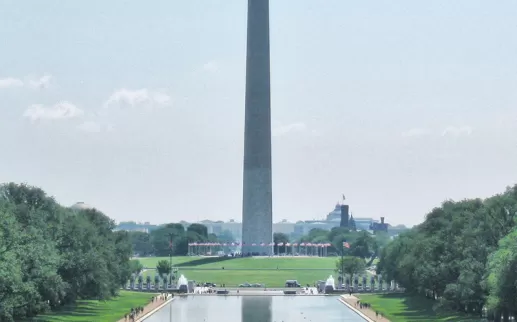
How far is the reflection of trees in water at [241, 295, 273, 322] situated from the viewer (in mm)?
81500

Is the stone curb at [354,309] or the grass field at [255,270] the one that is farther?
the grass field at [255,270]

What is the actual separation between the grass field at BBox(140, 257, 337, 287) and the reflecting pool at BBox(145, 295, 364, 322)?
23.4m

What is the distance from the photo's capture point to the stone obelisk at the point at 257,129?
159 metres

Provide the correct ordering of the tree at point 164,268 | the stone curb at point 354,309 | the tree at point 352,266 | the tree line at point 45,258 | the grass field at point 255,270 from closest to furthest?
the tree line at point 45,258
the stone curb at point 354,309
the tree at point 164,268
the tree at point 352,266
the grass field at point 255,270

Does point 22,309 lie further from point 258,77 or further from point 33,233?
point 258,77

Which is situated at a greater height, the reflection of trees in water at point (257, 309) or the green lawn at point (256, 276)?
the green lawn at point (256, 276)

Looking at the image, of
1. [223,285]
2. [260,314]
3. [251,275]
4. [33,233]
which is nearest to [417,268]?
[260,314]

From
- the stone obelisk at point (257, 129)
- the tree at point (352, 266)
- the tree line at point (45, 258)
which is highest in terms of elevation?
the stone obelisk at point (257, 129)

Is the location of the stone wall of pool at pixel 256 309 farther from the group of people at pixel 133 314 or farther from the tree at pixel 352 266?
the tree at pixel 352 266

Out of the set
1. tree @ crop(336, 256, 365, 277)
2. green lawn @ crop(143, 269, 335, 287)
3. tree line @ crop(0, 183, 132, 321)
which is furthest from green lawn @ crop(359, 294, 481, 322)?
green lawn @ crop(143, 269, 335, 287)

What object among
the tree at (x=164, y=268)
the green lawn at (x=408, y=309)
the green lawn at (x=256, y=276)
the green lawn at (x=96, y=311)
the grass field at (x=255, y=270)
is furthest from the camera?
the grass field at (x=255, y=270)

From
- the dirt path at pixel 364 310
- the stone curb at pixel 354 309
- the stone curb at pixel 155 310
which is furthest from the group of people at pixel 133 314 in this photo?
the dirt path at pixel 364 310

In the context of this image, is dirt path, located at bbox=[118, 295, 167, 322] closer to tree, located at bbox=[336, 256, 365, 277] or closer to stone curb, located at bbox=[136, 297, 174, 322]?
stone curb, located at bbox=[136, 297, 174, 322]

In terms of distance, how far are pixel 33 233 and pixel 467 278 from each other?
85.5 ft
